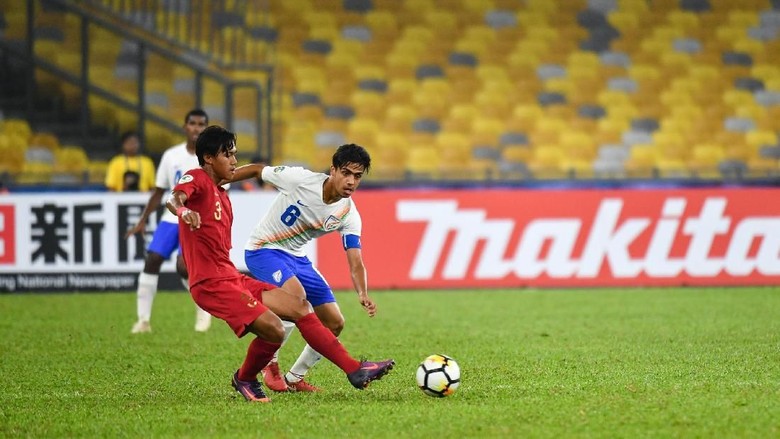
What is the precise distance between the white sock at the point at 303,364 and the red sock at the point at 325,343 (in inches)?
12.1

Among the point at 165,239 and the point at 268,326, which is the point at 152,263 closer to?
the point at 165,239

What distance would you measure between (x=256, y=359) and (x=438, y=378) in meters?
1.11

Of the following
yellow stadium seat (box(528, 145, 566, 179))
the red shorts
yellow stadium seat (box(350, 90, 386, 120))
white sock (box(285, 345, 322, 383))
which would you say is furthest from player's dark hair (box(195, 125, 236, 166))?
yellow stadium seat (box(350, 90, 386, 120))

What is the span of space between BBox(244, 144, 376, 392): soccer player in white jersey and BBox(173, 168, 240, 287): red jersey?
2.15 ft

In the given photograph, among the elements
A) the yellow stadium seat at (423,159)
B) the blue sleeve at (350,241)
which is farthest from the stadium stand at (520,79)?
the blue sleeve at (350,241)

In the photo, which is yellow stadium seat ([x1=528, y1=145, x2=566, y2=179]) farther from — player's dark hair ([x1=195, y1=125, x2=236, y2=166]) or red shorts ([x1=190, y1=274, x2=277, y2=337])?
red shorts ([x1=190, y1=274, x2=277, y2=337])

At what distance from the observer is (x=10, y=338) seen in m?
11.3

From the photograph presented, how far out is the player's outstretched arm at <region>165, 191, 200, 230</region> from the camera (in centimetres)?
684

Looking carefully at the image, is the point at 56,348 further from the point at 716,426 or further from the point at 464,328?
the point at 716,426

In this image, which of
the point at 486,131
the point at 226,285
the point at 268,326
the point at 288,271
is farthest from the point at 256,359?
the point at 486,131

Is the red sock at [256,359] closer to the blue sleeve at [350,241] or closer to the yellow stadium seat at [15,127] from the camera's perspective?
the blue sleeve at [350,241]

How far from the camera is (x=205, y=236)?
7.29 metres

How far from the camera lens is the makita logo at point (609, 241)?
1617cm

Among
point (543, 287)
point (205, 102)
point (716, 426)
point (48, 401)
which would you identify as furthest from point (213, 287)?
point (205, 102)
